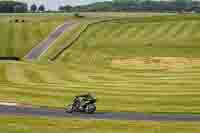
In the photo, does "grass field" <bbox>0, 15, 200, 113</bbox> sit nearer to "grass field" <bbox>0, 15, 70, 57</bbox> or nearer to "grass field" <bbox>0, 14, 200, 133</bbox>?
"grass field" <bbox>0, 14, 200, 133</bbox>

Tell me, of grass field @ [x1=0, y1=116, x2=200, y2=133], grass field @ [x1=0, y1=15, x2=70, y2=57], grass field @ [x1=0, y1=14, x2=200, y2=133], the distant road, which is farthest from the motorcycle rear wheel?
grass field @ [x1=0, y1=15, x2=70, y2=57]

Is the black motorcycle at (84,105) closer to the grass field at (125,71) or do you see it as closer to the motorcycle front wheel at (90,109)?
the motorcycle front wheel at (90,109)

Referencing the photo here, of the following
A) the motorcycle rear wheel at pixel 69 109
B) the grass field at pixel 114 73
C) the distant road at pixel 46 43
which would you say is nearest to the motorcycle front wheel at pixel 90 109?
the motorcycle rear wheel at pixel 69 109

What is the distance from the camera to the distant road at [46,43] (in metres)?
104

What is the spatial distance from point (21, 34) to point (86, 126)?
86.0m

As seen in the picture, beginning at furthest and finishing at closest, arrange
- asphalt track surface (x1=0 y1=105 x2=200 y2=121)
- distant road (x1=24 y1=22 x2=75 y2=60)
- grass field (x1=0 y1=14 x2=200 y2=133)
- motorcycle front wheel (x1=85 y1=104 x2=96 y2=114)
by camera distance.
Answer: distant road (x1=24 y1=22 x2=75 y2=60) → motorcycle front wheel (x1=85 y1=104 x2=96 y2=114) → asphalt track surface (x1=0 y1=105 x2=200 y2=121) → grass field (x1=0 y1=14 x2=200 y2=133)

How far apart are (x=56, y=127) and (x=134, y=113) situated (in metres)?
10.6

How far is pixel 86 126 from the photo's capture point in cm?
3944

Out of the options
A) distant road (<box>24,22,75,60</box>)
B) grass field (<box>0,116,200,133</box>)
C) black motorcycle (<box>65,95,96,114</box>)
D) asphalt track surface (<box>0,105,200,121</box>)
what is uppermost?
distant road (<box>24,22,75,60</box>)

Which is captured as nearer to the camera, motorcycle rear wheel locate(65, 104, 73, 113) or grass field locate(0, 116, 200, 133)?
grass field locate(0, 116, 200, 133)

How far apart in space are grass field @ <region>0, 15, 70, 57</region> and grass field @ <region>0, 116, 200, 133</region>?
2611 inches

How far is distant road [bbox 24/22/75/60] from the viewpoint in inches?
4096

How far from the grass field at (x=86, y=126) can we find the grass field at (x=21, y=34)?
66.3m

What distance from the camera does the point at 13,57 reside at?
104 meters
